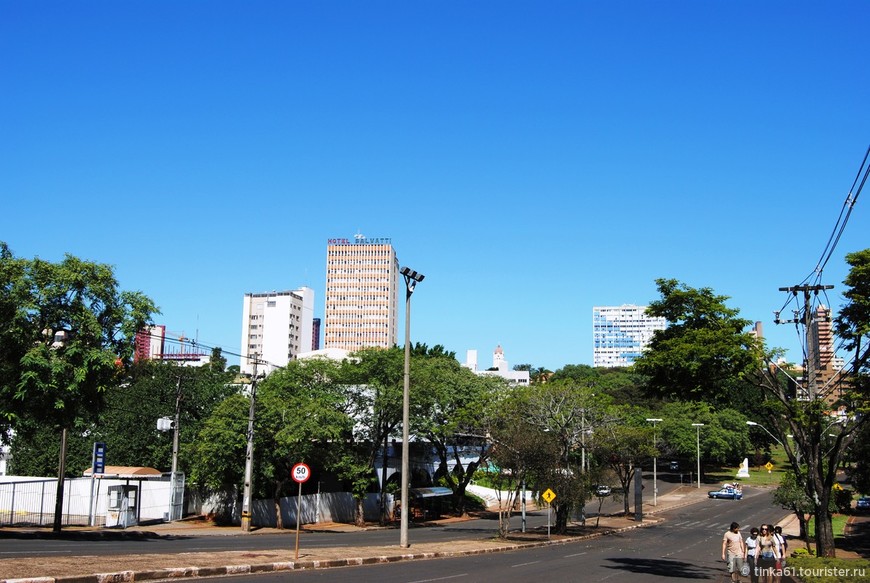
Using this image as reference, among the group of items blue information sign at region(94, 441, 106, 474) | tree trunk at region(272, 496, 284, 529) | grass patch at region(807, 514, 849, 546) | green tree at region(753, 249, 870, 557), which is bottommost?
grass patch at region(807, 514, 849, 546)

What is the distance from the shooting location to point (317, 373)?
51.0 m

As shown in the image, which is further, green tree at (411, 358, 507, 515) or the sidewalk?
green tree at (411, 358, 507, 515)

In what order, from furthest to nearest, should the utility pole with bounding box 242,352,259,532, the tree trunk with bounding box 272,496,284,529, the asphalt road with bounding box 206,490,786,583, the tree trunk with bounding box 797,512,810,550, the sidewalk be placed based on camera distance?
the tree trunk with bounding box 272,496,284,529
the utility pole with bounding box 242,352,259,532
the tree trunk with bounding box 797,512,810,550
the asphalt road with bounding box 206,490,786,583
the sidewalk

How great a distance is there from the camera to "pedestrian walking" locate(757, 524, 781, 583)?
61.2 feet

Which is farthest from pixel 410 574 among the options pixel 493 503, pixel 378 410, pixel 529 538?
pixel 493 503

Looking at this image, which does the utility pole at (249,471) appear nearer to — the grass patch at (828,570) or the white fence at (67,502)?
the white fence at (67,502)

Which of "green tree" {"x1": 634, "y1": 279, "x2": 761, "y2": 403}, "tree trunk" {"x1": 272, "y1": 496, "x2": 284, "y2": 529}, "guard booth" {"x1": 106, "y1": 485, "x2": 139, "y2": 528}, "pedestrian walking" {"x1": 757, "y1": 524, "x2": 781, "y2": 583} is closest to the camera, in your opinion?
"pedestrian walking" {"x1": 757, "y1": 524, "x2": 781, "y2": 583}

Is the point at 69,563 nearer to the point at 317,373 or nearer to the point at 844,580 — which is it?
the point at 844,580

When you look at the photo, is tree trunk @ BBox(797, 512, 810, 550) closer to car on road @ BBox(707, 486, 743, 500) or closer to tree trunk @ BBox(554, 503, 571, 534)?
tree trunk @ BBox(554, 503, 571, 534)

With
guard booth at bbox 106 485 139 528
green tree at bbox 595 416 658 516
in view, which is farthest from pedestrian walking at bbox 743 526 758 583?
guard booth at bbox 106 485 139 528

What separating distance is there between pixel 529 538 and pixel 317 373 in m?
19.2

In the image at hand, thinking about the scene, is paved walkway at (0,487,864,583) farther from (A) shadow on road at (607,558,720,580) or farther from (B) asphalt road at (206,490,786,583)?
(A) shadow on road at (607,558,720,580)

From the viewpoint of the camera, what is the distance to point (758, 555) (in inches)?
740

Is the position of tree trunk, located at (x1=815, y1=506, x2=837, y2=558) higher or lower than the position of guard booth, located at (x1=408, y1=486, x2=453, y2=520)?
higher
